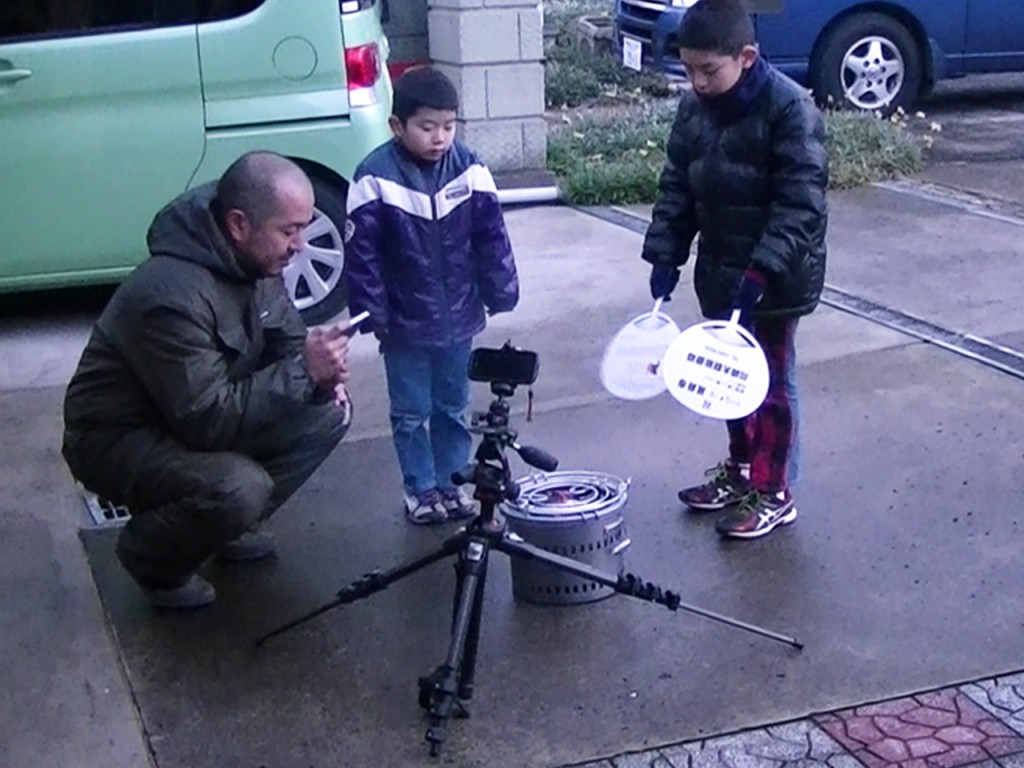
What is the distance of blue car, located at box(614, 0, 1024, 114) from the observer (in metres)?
11.4

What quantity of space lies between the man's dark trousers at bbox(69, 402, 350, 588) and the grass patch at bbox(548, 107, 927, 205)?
487 centimetres

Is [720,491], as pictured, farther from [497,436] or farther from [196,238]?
[196,238]

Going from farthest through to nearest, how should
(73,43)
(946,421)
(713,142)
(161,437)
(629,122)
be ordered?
(629,122) < (73,43) < (946,421) < (713,142) < (161,437)

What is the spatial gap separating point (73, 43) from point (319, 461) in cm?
294

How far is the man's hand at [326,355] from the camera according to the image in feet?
12.9

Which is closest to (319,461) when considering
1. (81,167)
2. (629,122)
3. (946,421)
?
(946,421)

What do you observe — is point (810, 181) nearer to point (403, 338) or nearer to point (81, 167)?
point (403, 338)

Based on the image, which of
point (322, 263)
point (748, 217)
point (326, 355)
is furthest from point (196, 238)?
point (322, 263)

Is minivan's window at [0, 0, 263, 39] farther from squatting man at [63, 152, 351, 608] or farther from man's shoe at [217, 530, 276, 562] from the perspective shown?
man's shoe at [217, 530, 276, 562]

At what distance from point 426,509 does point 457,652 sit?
1.29 m

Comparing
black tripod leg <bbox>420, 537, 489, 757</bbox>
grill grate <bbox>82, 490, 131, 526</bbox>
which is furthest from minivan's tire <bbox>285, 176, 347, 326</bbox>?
black tripod leg <bbox>420, 537, 489, 757</bbox>

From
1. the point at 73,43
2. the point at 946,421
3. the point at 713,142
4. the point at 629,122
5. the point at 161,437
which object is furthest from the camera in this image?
the point at 629,122

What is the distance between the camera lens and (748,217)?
4.53 meters

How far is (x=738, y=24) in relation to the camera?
4.34 metres
